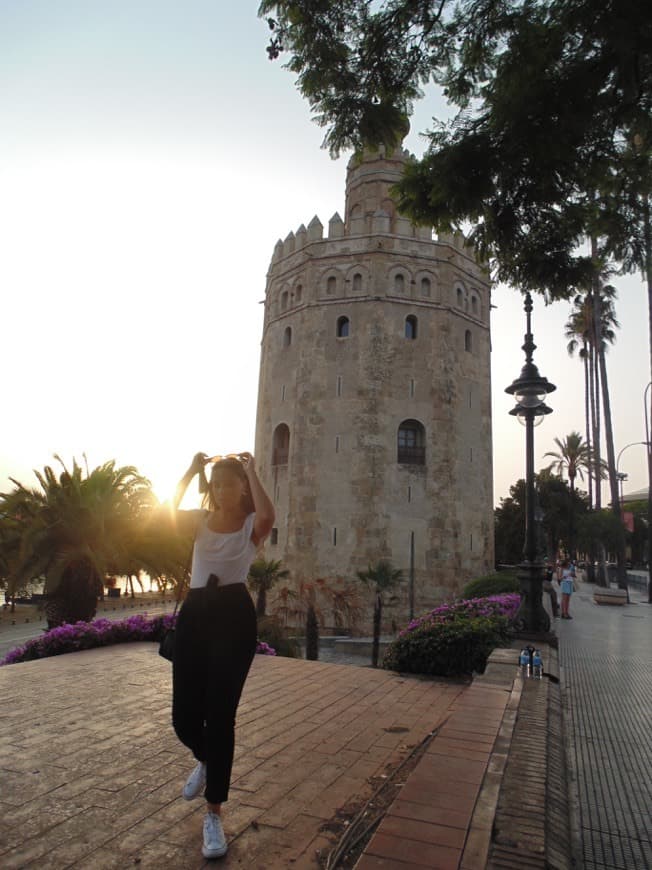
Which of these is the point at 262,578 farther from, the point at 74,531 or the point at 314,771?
the point at 314,771

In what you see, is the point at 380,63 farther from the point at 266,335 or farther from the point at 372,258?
the point at 266,335

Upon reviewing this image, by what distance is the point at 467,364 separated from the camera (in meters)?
25.9

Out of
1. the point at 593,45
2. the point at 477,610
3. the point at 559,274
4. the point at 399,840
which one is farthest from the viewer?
the point at 477,610

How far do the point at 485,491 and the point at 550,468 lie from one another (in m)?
23.8

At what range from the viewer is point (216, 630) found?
105 inches

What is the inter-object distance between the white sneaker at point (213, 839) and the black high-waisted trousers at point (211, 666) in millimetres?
197

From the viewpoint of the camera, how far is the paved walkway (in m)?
3.00

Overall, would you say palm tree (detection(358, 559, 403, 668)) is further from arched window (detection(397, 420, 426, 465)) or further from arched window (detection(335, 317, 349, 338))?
arched window (detection(335, 317, 349, 338))

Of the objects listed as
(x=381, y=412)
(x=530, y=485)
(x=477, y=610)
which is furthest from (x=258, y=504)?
(x=381, y=412)

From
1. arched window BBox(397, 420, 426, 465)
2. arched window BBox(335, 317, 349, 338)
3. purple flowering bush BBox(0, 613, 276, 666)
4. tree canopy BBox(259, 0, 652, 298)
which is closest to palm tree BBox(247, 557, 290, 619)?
arched window BBox(397, 420, 426, 465)

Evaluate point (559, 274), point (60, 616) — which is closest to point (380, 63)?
point (559, 274)

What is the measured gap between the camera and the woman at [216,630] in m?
2.56

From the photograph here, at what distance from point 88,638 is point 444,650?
486cm

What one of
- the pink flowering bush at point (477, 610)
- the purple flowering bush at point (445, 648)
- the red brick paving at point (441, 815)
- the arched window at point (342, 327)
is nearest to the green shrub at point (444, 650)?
the purple flowering bush at point (445, 648)
